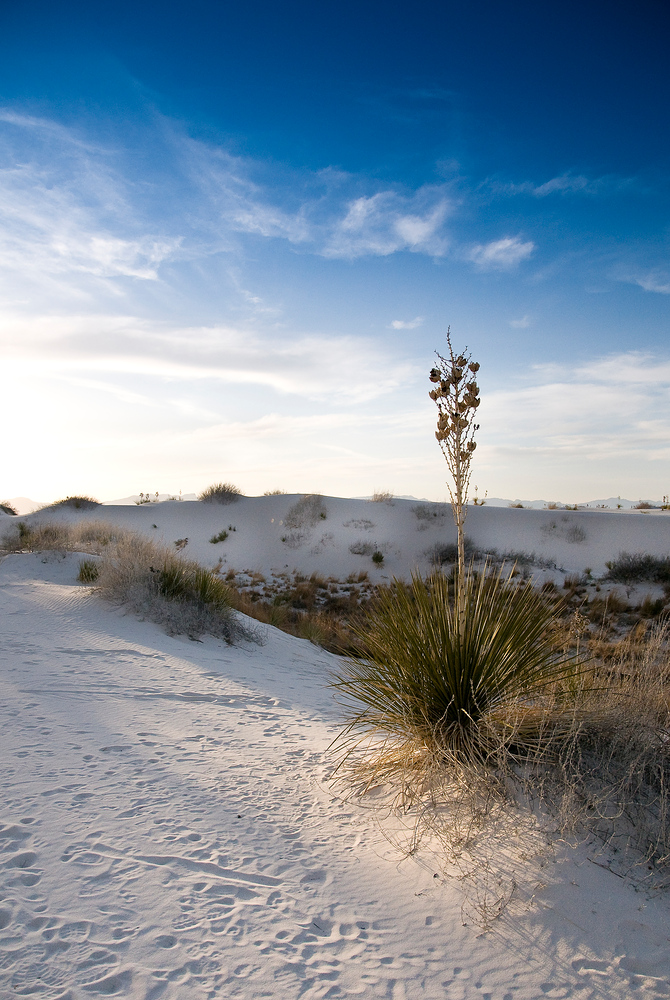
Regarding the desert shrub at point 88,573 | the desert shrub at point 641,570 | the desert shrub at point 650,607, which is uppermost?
the desert shrub at point 88,573

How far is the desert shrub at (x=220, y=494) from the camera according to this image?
2625 centimetres

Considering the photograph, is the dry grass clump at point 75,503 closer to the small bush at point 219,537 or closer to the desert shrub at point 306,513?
the small bush at point 219,537

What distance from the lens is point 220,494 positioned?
86.6ft

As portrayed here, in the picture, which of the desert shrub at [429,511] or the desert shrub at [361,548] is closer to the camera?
the desert shrub at [361,548]

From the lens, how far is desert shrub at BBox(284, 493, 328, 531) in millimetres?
23156

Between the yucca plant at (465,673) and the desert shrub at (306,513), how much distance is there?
63.6 ft

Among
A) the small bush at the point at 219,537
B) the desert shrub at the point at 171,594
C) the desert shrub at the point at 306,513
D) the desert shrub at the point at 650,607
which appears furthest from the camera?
the desert shrub at the point at 306,513

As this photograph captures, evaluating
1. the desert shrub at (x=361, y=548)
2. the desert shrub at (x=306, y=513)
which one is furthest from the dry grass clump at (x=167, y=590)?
the desert shrub at (x=306, y=513)

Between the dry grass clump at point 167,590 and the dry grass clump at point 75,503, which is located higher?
the dry grass clump at point 75,503

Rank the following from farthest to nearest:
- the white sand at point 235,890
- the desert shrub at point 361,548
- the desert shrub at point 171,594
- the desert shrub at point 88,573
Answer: the desert shrub at point 361,548
the desert shrub at point 88,573
the desert shrub at point 171,594
the white sand at point 235,890

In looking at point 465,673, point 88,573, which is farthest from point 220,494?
point 465,673

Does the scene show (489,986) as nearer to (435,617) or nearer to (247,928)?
(247,928)

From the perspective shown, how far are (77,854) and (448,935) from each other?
1.55 metres

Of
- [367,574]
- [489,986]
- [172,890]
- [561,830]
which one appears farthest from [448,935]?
[367,574]
